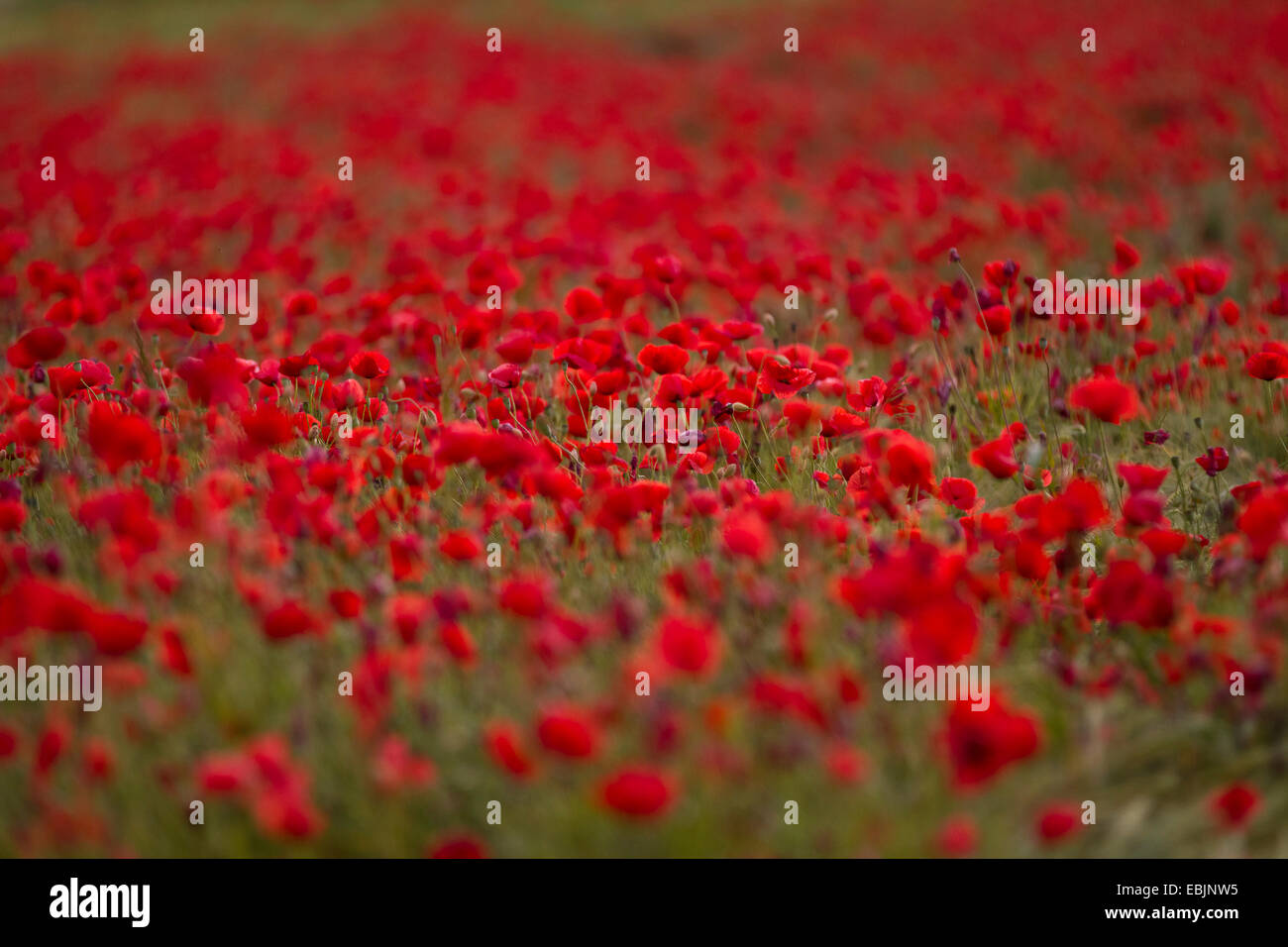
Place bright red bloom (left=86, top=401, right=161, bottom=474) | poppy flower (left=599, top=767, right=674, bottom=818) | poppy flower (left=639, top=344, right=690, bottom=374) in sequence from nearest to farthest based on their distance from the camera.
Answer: poppy flower (left=599, top=767, right=674, bottom=818) < bright red bloom (left=86, top=401, right=161, bottom=474) < poppy flower (left=639, top=344, right=690, bottom=374)

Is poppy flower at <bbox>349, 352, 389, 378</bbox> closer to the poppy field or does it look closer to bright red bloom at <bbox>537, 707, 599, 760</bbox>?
the poppy field

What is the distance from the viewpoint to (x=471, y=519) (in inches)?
112

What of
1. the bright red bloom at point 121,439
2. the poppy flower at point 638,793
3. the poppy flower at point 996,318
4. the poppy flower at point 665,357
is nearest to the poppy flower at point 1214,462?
the poppy flower at point 996,318

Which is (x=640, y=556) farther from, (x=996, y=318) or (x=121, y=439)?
(x=996, y=318)

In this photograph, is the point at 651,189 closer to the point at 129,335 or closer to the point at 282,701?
the point at 129,335

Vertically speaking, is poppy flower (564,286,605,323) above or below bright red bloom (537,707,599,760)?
above

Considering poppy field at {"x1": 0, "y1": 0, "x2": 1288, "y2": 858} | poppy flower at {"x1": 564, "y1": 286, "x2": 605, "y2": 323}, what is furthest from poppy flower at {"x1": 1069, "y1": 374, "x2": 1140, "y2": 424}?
poppy flower at {"x1": 564, "y1": 286, "x2": 605, "y2": 323}

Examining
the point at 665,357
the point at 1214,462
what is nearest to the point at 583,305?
the point at 665,357

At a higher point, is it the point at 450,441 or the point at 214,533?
the point at 450,441

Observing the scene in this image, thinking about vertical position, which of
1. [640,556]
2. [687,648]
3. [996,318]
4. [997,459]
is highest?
[996,318]

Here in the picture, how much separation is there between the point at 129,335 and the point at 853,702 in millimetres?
4503

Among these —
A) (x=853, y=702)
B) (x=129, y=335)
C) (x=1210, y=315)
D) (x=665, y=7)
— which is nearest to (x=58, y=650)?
(x=853, y=702)

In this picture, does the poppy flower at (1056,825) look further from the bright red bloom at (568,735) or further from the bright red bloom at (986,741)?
the bright red bloom at (568,735)

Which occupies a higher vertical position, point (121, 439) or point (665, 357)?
point (665, 357)
